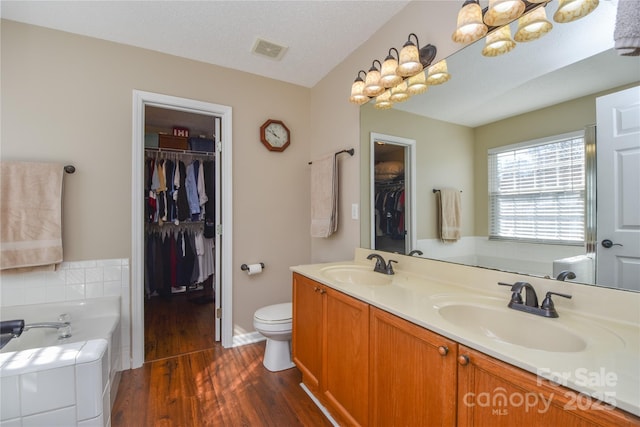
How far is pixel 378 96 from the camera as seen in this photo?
1938 mm

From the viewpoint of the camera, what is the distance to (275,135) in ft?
8.75

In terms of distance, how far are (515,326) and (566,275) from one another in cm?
28

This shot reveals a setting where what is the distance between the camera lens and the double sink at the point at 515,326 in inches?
33.6

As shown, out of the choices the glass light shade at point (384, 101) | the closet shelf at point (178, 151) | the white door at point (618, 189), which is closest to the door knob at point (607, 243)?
the white door at point (618, 189)

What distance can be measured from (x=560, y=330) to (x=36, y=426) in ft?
5.71

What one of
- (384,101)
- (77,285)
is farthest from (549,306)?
(77,285)

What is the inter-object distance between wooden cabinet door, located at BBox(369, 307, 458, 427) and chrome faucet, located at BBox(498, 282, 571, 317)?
0.39 metres

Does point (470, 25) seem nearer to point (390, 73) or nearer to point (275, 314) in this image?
point (390, 73)

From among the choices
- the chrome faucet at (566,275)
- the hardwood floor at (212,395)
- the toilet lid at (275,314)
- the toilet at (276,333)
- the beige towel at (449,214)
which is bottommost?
the hardwood floor at (212,395)

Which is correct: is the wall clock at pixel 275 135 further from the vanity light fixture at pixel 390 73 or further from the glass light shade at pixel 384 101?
the vanity light fixture at pixel 390 73

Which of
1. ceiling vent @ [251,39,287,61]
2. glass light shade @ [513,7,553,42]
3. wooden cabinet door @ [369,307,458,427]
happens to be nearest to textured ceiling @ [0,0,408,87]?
ceiling vent @ [251,39,287,61]

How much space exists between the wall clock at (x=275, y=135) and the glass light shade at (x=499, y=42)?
70.2 inches

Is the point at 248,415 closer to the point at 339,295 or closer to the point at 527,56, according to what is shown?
the point at 339,295

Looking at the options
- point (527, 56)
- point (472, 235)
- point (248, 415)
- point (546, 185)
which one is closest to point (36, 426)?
point (248, 415)
